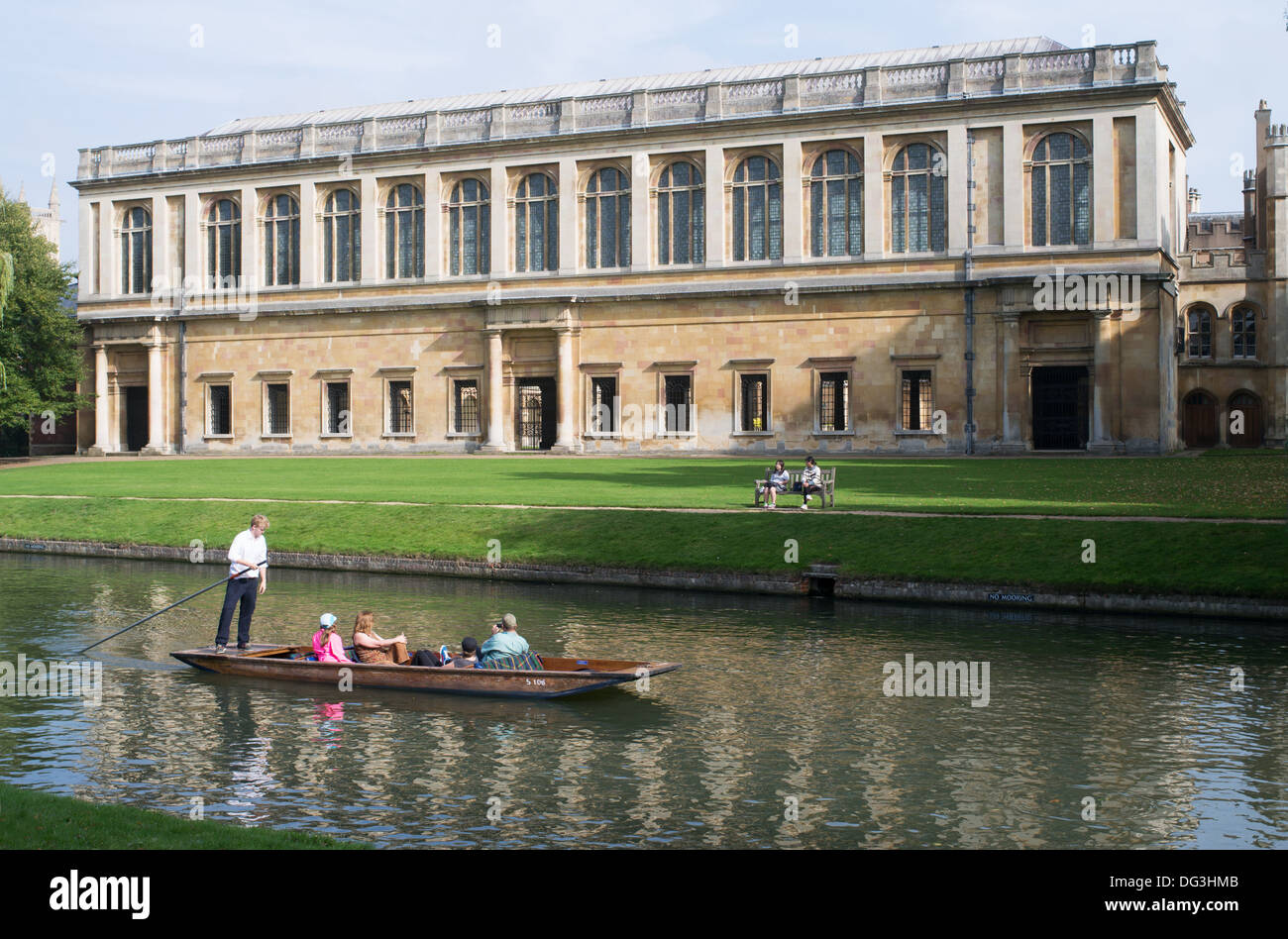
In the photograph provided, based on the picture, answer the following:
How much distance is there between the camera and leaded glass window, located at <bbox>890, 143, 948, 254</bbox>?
5719 cm

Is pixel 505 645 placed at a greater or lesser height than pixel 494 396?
lesser

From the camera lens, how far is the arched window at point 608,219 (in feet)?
204

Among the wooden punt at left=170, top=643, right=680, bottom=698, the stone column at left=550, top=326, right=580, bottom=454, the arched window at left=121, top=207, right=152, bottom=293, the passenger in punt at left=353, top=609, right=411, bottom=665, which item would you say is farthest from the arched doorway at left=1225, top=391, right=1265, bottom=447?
the passenger in punt at left=353, top=609, right=411, bottom=665

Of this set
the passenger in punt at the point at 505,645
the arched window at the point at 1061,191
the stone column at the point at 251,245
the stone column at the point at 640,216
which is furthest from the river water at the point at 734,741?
the stone column at the point at 251,245

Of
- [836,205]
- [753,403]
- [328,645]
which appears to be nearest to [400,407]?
[753,403]

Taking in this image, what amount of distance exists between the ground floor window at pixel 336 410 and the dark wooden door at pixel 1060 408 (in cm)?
3328

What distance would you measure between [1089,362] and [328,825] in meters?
48.4

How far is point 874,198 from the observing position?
57.8 m

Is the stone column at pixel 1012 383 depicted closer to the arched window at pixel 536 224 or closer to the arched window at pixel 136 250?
the arched window at pixel 536 224

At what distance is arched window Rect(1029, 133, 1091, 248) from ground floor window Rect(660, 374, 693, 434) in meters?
16.7

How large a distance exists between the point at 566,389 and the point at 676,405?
5.27m

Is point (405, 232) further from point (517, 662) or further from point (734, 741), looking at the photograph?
point (734, 741)
